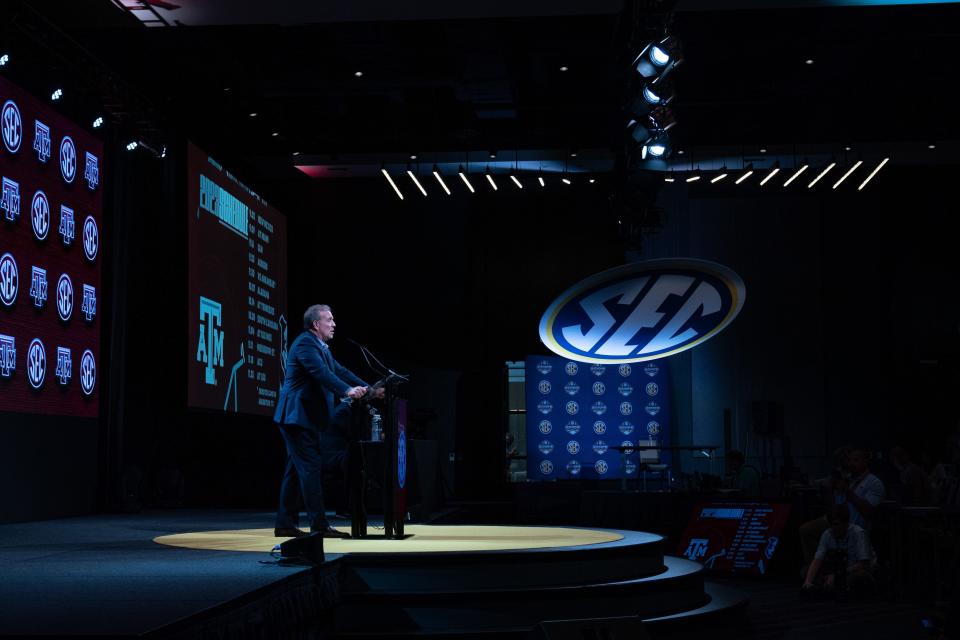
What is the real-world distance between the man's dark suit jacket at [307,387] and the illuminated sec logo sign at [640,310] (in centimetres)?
590

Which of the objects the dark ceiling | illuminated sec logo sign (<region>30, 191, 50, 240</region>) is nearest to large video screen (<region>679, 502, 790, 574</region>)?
the dark ceiling

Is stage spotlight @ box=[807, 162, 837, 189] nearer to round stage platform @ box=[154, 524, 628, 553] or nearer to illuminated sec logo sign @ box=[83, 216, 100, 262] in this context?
round stage platform @ box=[154, 524, 628, 553]

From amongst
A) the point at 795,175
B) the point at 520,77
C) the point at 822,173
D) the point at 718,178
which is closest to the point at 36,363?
the point at 520,77

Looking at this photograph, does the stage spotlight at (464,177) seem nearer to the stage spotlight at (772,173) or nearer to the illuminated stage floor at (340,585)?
the stage spotlight at (772,173)

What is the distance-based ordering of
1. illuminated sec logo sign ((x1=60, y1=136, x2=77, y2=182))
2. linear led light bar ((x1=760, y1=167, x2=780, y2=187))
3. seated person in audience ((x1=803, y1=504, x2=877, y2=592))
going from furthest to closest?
1. linear led light bar ((x1=760, y1=167, x2=780, y2=187))
2. illuminated sec logo sign ((x1=60, y1=136, x2=77, y2=182))
3. seated person in audience ((x1=803, y1=504, x2=877, y2=592))

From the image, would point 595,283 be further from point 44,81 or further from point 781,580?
point 44,81

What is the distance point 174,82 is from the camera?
36.0 ft

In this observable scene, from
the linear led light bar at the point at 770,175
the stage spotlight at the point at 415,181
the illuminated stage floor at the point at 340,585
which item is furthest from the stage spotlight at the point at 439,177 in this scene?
the illuminated stage floor at the point at 340,585

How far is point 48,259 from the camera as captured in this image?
8.34 metres

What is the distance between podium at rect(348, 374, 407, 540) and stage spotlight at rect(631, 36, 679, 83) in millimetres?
3602

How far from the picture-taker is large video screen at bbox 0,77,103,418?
7707 mm

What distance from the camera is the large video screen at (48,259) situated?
7707 mm

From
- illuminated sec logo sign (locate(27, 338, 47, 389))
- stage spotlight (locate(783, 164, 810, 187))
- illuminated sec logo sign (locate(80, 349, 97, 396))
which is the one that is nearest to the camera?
illuminated sec logo sign (locate(27, 338, 47, 389))

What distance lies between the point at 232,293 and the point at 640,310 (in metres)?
4.66
